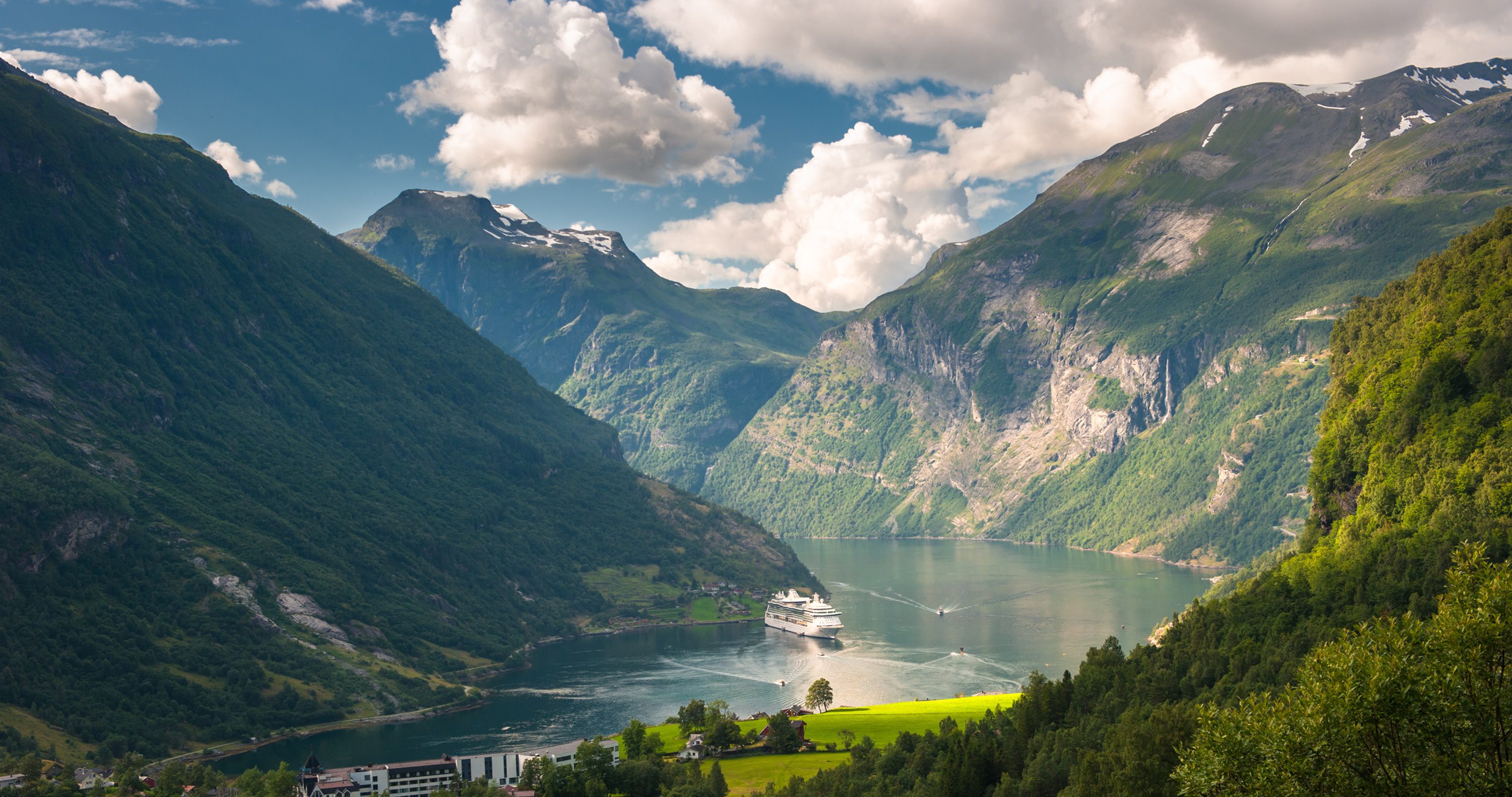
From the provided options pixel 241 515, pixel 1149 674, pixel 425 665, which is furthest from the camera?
pixel 241 515

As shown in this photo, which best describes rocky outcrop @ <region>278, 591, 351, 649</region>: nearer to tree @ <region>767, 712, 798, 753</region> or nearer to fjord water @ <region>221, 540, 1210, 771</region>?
fjord water @ <region>221, 540, 1210, 771</region>

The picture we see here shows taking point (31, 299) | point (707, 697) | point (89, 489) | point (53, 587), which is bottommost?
point (707, 697)

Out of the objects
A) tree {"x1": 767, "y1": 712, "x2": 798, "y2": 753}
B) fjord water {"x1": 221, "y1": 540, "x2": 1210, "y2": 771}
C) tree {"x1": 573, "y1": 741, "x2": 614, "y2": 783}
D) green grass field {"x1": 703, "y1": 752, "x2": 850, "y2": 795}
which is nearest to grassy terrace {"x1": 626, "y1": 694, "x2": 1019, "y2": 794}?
green grass field {"x1": 703, "y1": 752, "x2": 850, "y2": 795}

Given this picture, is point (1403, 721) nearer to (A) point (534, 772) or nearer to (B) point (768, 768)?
(B) point (768, 768)

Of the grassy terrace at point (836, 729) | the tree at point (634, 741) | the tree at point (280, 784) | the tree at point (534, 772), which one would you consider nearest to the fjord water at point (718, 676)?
the grassy terrace at point (836, 729)

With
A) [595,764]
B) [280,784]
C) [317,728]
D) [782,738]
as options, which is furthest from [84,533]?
[782,738]

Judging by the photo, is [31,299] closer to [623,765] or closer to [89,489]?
[89,489]

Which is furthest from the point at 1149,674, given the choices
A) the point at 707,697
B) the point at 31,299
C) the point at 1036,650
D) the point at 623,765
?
the point at 31,299
